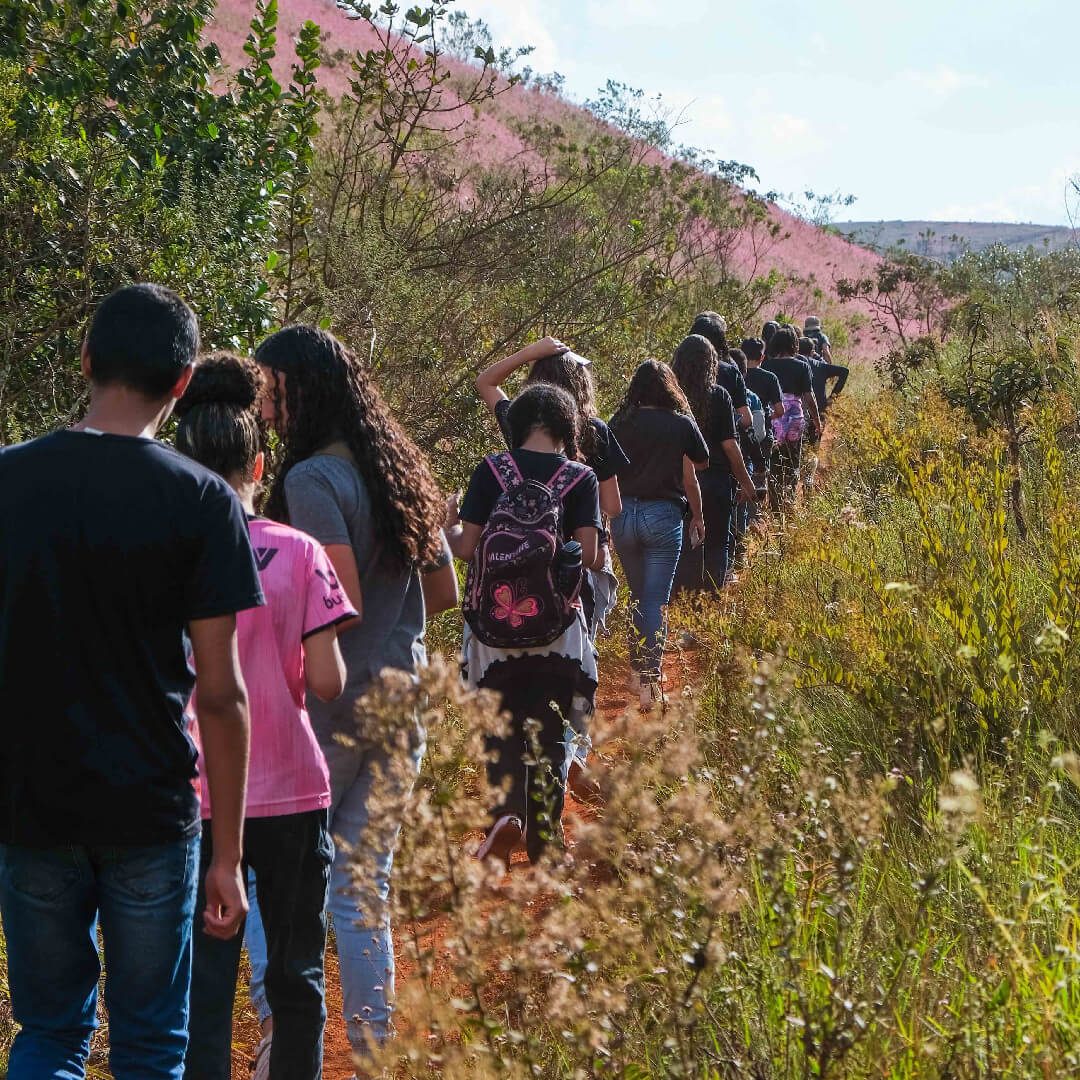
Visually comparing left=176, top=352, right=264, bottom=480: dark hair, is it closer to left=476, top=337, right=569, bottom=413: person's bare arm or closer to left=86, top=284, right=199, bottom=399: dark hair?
left=86, top=284, right=199, bottom=399: dark hair

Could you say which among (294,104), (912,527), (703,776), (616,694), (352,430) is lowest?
(616,694)

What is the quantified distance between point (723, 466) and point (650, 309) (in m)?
4.85

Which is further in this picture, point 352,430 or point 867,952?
point 352,430

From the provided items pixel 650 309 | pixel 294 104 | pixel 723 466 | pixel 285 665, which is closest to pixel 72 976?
pixel 285 665

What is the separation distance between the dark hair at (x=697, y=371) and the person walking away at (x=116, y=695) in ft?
18.8

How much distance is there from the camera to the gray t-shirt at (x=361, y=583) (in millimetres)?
3420

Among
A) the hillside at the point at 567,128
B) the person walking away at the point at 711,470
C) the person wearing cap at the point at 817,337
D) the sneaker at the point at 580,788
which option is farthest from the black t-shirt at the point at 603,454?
the hillside at the point at 567,128

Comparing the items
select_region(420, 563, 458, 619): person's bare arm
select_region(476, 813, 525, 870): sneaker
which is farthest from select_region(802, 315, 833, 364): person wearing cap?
select_region(420, 563, 458, 619): person's bare arm

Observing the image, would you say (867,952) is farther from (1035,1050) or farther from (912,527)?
(912,527)

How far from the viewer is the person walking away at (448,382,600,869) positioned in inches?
191

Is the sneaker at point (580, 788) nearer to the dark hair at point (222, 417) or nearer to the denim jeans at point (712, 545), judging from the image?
the denim jeans at point (712, 545)

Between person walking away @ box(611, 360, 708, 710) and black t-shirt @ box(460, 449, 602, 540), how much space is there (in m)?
2.07

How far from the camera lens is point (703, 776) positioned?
4379 millimetres

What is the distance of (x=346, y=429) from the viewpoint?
3508 millimetres
